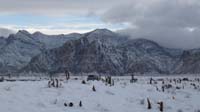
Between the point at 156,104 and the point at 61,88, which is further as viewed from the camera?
the point at 61,88

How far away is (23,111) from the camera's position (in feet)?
74.8

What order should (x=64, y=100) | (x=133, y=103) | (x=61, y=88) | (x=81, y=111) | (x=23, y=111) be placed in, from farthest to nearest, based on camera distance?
(x=61, y=88), (x=133, y=103), (x=64, y=100), (x=81, y=111), (x=23, y=111)

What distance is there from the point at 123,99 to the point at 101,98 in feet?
5.84

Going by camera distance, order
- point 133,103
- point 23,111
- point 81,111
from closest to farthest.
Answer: point 23,111 < point 81,111 < point 133,103

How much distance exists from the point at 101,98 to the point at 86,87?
440 centimetres

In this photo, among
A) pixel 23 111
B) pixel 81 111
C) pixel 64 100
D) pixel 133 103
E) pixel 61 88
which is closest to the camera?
pixel 23 111

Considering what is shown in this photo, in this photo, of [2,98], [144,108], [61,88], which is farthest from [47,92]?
[144,108]

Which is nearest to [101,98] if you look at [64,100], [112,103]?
[112,103]

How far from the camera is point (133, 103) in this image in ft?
94.9

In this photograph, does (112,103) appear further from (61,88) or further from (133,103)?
(61,88)

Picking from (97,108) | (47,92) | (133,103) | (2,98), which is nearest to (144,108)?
(133,103)

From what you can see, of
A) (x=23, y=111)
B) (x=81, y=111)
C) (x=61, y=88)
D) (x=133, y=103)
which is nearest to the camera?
(x=23, y=111)

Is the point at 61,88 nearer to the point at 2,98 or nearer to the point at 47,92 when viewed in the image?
the point at 47,92

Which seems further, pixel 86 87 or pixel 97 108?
pixel 86 87
